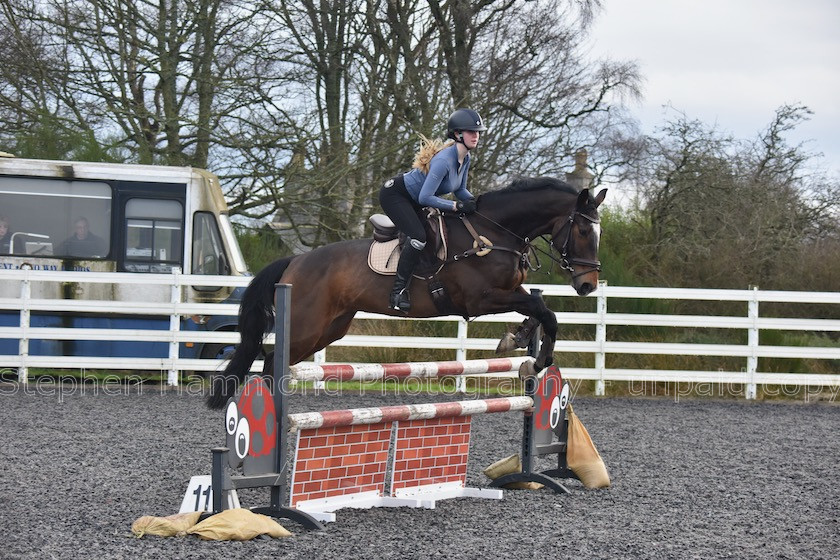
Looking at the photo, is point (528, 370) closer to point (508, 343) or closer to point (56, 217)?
point (508, 343)

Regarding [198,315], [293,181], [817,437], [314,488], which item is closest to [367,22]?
[293,181]

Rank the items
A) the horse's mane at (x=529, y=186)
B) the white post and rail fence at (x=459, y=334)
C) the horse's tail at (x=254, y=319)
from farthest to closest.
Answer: the white post and rail fence at (x=459, y=334) → the horse's tail at (x=254, y=319) → the horse's mane at (x=529, y=186)

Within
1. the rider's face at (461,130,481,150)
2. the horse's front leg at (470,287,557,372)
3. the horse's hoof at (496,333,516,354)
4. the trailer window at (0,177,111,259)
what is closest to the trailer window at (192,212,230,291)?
the trailer window at (0,177,111,259)

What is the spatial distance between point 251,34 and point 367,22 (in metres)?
2.01

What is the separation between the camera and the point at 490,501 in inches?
222

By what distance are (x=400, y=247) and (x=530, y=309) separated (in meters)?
1.02

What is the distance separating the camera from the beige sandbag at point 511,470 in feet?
19.8

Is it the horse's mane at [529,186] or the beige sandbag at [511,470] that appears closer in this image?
the beige sandbag at [511,470]

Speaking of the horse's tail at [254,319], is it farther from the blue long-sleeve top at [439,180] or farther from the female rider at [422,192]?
the blue long-sleeve top at [439,180]

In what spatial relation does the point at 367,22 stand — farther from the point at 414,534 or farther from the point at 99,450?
the point at 414,534

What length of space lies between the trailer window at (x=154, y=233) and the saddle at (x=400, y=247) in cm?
690

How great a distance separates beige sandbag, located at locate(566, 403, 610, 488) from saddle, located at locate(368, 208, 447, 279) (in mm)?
1279

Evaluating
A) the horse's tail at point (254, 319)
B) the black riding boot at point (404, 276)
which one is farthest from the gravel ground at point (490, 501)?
the black riding boot at point (404, 276)

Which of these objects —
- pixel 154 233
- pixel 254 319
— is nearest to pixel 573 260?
pixel 254 319
